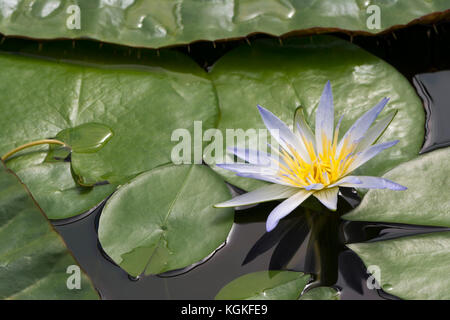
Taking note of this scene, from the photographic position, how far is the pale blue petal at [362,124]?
58.2 inches

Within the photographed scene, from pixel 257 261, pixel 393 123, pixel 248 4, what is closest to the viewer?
pixel 257 261

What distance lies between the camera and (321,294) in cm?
134

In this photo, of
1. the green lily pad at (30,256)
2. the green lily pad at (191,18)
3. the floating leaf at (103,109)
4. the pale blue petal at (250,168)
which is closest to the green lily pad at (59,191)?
the floating leaf at (103,109)

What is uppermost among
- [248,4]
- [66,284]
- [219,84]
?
[248,4]

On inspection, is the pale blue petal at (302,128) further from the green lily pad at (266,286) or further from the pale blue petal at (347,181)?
the green lily pad at (266,286)

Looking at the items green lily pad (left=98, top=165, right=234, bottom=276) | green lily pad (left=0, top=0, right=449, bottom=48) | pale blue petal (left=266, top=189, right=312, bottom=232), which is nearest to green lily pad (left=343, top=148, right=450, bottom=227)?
pale blue petal (left=266, top=189, right=312, bottom=232)

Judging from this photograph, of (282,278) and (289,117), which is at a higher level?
(289,117)

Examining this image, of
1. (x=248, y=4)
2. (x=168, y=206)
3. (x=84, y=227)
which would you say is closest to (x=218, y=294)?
(x=168, y=206)

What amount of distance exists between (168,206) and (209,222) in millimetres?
129

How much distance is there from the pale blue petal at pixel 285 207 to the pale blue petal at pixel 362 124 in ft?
0.57

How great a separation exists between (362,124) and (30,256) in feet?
3.10

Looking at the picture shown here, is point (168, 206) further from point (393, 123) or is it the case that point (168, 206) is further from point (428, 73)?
point (428, 73)

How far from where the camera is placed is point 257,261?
4.76ft

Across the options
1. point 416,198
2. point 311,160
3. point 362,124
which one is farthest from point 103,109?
point 416,198
